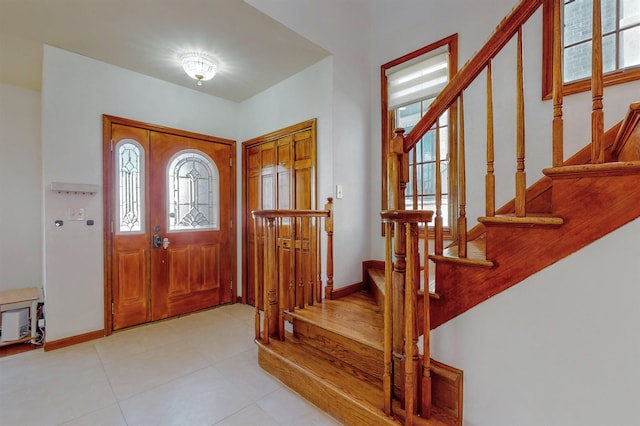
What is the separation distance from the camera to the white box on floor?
2.65m

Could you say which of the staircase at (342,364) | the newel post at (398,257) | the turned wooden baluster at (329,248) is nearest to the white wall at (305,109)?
the turned wooden baluster at (329,248)

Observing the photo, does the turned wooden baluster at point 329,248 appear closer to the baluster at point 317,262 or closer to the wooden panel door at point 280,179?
the baluster at point 317,262

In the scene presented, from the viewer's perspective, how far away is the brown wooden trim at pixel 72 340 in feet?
8.45

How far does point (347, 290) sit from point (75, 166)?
9.79 ft

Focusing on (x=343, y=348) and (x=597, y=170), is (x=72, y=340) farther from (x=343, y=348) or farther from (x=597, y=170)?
(x=597, y=170)

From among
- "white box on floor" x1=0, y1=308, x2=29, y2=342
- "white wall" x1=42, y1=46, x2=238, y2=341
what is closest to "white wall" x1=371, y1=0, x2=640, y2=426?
"white wall" x1=42, y1=46, x2=238, y2=341

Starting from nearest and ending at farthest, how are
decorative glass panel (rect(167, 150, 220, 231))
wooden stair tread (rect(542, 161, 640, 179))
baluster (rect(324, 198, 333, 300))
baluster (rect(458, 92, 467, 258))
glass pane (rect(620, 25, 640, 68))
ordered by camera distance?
wooden stair tread (rect(542, 161, 640, 179)) < baluster (rect(458, 92, 467, 258)) < glass pane (rect(620, 25, 640, 68)) < baluster (rect(324, 198, 333, 300)) < decorative glass panel (rect(167, 150, 220, 231))

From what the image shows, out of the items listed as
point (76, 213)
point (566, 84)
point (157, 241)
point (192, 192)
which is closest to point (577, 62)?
A: point (566, 84)

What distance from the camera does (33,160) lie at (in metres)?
3.40

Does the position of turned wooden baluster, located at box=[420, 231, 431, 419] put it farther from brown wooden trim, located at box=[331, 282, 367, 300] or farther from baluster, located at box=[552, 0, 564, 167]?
brown wooden trim, located at box=[331, 282, 367, 300]

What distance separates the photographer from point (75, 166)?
8.97 ft

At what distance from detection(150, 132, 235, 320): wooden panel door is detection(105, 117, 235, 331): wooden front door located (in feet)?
0.03

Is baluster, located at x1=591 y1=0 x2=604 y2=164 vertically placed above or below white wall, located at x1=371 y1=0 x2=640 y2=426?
above

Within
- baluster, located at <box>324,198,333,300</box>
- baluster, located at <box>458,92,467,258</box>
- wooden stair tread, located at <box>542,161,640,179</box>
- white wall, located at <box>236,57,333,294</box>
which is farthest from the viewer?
white wall, located at <box>236,57,333,294</box>
